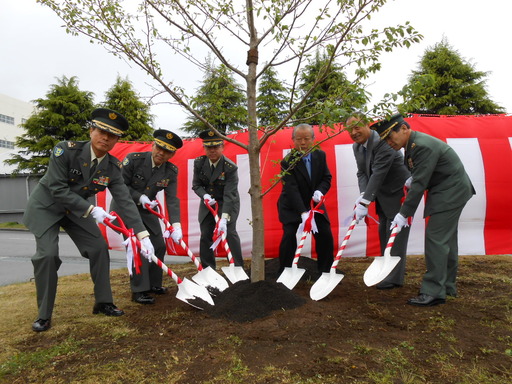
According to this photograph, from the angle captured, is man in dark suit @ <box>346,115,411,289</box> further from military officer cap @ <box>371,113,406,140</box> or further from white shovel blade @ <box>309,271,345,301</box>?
white shovel blade @ <box>309,271,345,301</box>

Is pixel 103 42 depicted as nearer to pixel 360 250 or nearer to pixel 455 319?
pixel 455 319

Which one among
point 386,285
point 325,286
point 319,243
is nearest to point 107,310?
point 325,286

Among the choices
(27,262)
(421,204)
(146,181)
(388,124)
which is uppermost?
(388,124)

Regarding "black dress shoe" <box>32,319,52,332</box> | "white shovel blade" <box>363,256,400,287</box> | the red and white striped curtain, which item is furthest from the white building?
"white shovel blade" <box>363,256,400,287</box>

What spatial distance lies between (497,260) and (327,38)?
3.93 m

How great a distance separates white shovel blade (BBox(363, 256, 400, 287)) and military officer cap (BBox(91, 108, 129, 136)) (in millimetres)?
2332

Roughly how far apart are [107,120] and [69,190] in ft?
2.03

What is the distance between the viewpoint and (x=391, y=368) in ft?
6.13

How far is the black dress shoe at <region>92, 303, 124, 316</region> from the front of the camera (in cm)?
302

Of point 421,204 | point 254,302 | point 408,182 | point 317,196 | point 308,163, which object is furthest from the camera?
point 421,204

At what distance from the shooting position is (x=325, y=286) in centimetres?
313

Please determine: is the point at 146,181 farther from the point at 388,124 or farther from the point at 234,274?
the point at 388,124

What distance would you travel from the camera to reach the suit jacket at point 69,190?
9.40 ft

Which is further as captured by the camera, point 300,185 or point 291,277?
point 300,185
